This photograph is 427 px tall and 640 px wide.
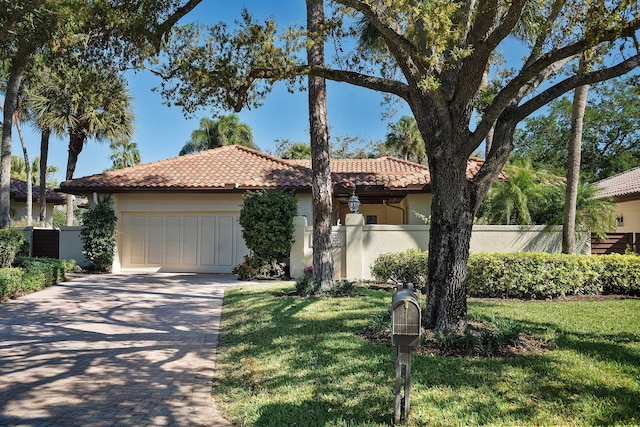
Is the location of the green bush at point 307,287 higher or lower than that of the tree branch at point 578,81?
lower

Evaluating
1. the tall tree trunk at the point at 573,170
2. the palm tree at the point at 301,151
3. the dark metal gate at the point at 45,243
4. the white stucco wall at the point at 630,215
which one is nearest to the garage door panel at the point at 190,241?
the dark metal gate at the point at 45,243

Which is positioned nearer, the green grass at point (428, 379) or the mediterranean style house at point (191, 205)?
the green grass at point (428, 379)

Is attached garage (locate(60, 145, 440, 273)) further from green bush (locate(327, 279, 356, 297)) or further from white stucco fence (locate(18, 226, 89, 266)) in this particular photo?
green bush (locate(327, 279, 356, 297))

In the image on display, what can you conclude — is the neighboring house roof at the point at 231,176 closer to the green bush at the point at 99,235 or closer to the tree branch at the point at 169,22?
the green bush at the point at 99,235

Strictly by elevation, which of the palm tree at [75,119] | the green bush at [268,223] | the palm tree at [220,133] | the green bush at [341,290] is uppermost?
the palm tree at [220,133]

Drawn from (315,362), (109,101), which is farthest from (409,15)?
(109,101)

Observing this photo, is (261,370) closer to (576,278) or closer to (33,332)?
(33,332)

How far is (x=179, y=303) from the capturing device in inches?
420

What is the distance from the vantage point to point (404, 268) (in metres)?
11.9

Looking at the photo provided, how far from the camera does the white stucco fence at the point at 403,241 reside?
13.1 m

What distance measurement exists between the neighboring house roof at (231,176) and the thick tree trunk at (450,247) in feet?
32.6

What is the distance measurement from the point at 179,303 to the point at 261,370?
5.85 m

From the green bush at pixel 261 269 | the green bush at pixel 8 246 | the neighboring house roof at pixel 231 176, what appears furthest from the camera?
the neighboring house roof at pixel 231 176

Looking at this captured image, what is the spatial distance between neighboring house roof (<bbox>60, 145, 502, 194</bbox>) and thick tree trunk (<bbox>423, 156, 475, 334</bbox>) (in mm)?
9931
